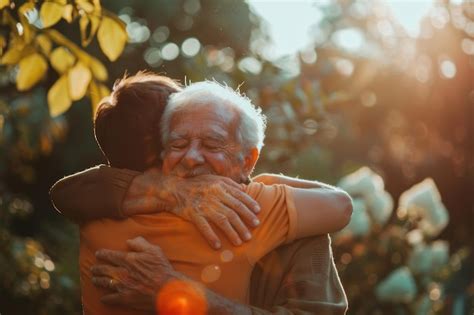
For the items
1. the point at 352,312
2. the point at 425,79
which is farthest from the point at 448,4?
the point at 352,312

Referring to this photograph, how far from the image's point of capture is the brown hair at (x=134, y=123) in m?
2.80

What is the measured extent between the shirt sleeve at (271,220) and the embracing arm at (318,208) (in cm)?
2

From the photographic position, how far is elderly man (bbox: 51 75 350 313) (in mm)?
2506

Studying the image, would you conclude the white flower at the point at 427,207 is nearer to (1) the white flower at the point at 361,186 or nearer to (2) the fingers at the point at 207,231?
(1) the white flower at the point at 361,186

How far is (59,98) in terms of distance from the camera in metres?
3.29

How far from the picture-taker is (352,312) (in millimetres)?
7355

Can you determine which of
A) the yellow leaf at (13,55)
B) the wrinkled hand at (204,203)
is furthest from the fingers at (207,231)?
the yellow leaf at (13,55)

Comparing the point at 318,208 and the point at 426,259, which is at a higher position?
the point at 318,208

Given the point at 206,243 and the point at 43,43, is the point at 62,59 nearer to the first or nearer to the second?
the point at 43,43

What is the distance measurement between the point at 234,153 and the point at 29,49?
1098 millimetres

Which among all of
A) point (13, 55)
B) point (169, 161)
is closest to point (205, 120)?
point (169, 161)

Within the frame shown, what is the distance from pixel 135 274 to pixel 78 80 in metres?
1.06

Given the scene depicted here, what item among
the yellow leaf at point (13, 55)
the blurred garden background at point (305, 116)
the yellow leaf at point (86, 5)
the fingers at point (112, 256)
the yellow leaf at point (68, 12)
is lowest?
the blurred garden background at point (305, 116)

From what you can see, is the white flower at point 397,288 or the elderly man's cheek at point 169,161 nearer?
the elderly man's cheek at point 169,161
